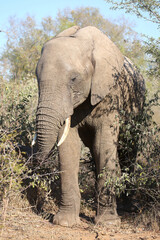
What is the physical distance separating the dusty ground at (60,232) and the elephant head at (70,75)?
0.96 m

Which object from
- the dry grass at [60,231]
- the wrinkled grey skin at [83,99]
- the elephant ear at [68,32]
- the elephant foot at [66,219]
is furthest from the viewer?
the elephant ear at [68,32]

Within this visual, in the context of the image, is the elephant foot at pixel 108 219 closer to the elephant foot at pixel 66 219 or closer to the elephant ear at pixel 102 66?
the elephant foot at pixel 66 219

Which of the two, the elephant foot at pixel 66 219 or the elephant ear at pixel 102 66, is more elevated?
the elephant ear at pixel 102 66

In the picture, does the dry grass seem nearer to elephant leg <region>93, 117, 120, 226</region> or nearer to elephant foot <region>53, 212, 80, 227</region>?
elephant foot <region>53, 212, 80, 227</region>

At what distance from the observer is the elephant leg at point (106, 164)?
16.8ft

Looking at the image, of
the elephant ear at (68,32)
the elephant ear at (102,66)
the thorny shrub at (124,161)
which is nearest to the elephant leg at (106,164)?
the thorny shrub at (124,161)

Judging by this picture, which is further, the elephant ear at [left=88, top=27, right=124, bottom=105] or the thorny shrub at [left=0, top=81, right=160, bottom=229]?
the elephant ear at [left=88, top=27, right=124, bottom=105]

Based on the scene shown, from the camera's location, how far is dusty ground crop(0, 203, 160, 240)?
4164mm

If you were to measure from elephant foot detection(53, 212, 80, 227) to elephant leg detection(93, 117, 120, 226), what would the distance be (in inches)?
12.6

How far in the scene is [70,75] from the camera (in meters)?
4.74

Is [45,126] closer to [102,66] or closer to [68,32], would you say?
[102,66]

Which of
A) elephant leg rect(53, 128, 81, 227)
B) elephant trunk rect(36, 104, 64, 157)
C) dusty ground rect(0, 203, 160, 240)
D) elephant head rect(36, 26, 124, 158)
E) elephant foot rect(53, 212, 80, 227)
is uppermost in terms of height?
elephant head rect(36, 26, 124, 158)

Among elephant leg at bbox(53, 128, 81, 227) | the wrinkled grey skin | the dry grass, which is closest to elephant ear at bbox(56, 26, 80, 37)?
the wrinkled grey skin

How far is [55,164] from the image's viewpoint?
6035mm
